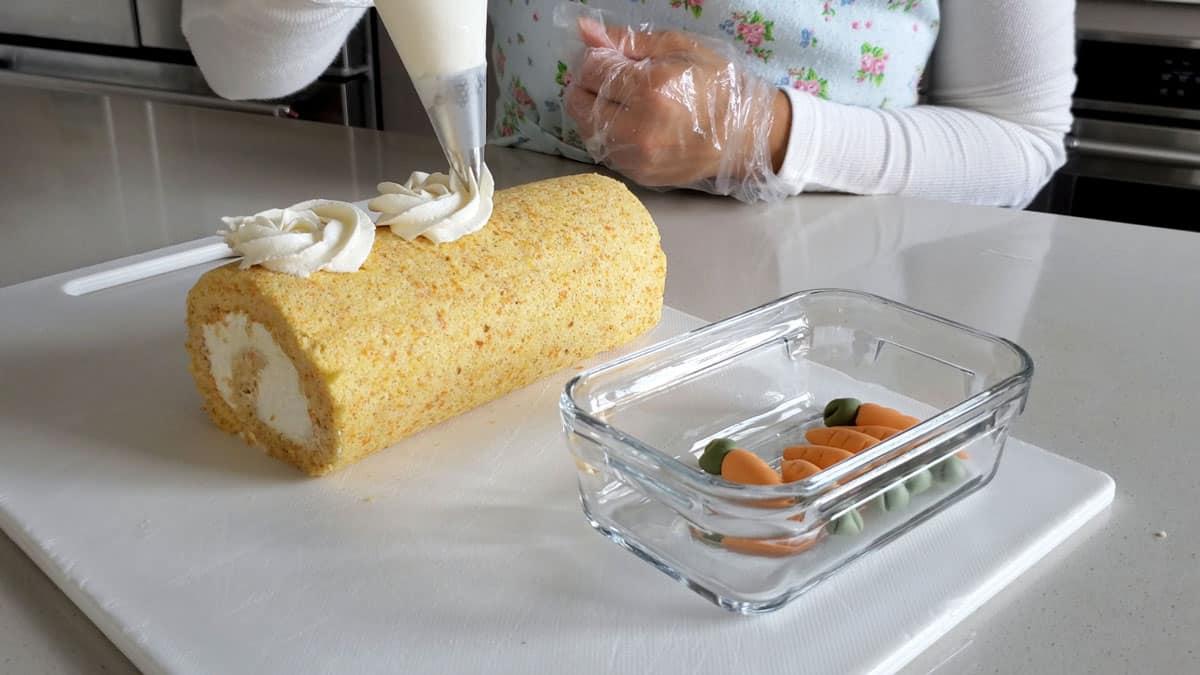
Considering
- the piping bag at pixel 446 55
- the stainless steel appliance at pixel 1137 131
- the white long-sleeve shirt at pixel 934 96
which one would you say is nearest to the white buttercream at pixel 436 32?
the piping bag at pixel 446 55

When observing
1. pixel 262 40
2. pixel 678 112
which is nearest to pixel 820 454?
pixel 678 112

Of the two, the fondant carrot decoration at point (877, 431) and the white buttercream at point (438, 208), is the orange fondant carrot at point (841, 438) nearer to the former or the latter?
the fondant carrot decoration at point (877, 431)

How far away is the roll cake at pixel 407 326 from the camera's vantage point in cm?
72

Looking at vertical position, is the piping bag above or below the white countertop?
above

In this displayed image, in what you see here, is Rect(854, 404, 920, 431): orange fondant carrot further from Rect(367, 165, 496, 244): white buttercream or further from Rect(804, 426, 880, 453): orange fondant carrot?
Rect(367, 165, 496, 244): white buttercream

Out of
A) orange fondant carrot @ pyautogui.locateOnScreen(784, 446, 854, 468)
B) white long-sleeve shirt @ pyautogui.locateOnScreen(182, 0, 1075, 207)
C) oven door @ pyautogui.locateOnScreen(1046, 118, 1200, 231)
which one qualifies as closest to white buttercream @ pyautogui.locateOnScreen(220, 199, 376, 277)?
orange fondant carrot @ pyautogui.locateOnScreen(784, 446, 854, 468)

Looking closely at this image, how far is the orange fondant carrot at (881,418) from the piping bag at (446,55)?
1.19ft

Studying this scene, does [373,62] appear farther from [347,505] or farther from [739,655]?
[739,655]

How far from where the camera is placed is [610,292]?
0.91 m

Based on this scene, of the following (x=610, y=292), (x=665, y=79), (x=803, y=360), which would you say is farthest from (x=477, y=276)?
(x=665, y=79)

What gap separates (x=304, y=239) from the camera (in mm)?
760

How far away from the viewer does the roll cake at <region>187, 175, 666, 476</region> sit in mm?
723

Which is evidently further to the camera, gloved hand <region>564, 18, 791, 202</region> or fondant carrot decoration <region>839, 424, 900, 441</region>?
gloved hand <region>564, 18, 791, 202</region>

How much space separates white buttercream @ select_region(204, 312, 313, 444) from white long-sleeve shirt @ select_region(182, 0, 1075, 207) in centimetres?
56
